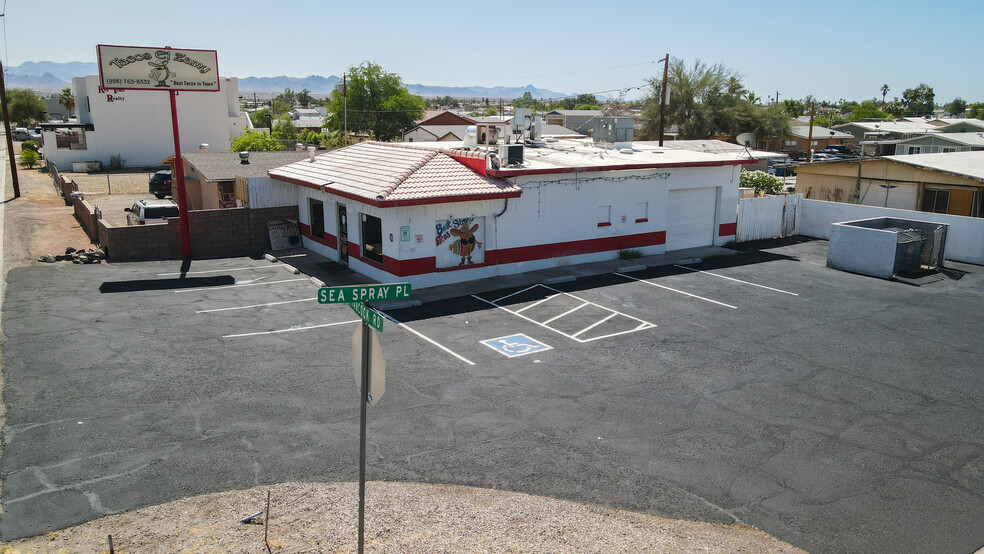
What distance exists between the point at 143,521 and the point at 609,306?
1268 cm

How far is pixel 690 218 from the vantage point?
25453 millimetres

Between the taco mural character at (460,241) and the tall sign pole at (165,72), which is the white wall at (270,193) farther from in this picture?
the taco mural character at (460,241)

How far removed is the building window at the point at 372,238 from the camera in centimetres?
2107

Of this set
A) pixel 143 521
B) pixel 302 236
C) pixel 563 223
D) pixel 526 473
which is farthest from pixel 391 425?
pixel 302 236

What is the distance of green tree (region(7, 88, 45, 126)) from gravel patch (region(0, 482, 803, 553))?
355ft

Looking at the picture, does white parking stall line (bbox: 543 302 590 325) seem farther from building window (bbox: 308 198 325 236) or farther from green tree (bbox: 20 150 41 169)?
green tree (bbox: 20 150 41 169)

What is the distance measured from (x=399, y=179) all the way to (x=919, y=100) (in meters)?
158

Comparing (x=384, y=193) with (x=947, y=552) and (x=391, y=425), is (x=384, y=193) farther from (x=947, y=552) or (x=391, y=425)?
(x=947, y=552)

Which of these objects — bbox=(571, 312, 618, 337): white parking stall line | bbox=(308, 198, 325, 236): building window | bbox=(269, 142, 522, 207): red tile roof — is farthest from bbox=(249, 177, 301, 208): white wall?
bbox=(571, 312, 618, 337): white parking stall line

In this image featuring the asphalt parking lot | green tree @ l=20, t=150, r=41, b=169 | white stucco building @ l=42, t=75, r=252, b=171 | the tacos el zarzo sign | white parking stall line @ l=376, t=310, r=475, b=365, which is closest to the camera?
the asphalt parking lot

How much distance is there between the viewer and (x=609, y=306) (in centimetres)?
1816

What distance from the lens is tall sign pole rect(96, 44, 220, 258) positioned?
22.4m

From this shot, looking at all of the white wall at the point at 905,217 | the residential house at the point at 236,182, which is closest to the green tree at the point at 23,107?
the residential house at the point at 236,182

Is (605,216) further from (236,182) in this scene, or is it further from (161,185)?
(161,185)
